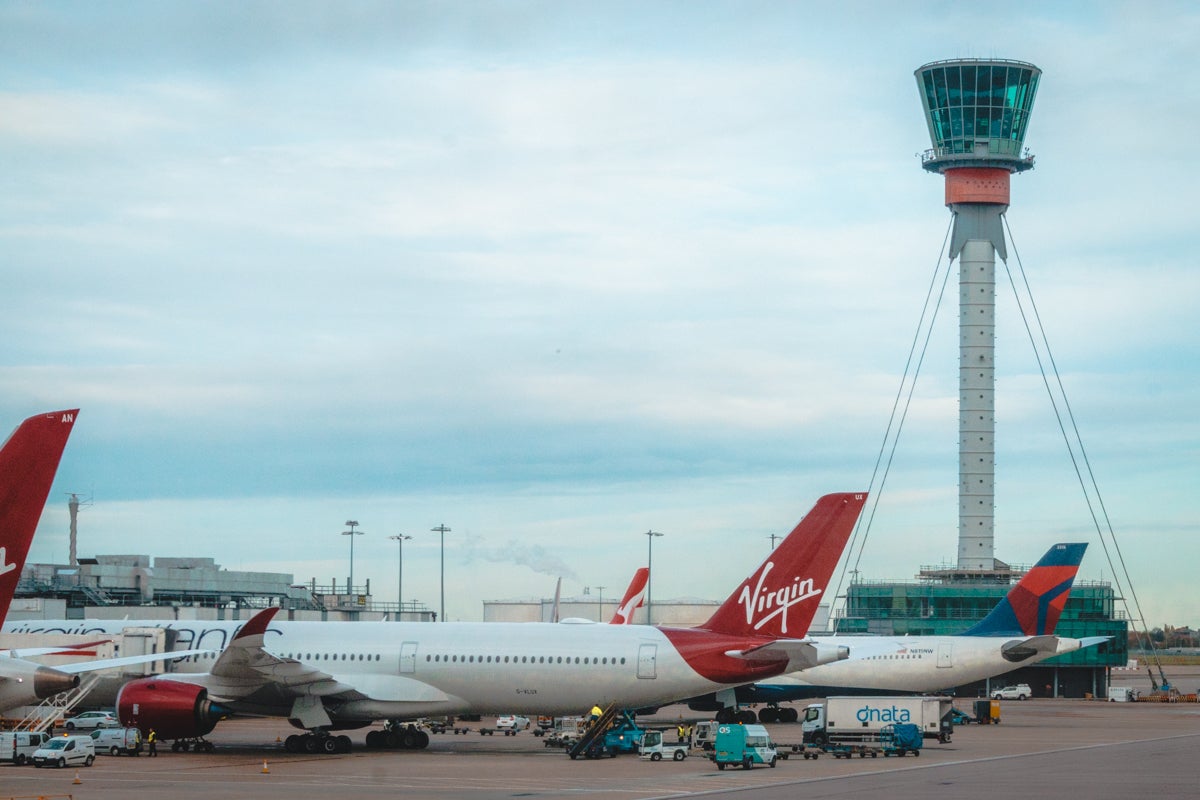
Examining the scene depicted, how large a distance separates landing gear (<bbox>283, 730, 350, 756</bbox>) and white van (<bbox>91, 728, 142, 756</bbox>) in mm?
4893

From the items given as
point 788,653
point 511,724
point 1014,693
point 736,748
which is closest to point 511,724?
point 511,724

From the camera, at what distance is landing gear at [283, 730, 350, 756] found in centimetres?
4947

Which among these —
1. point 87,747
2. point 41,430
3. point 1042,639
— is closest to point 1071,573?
point 1042,639

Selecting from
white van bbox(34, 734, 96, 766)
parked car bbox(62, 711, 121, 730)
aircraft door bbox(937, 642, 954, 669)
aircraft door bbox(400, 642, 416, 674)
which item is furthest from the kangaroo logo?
parked car bbox(62, 711, 121, 730)

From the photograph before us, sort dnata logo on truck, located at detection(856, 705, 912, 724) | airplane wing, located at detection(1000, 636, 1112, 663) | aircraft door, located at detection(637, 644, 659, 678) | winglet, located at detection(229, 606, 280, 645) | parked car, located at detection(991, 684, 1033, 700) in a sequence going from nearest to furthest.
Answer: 1. winglet, located at detection(229, 606, 280, 645)
2. aircraft door, located at detection(637, 644, 659, 678)
3. dnata logo on truck, located at detection(856, 705, 912, 724)
4. airplane wing, located at detection(1000, 636, 1112, 663)
5. parked car, located at detection(991, 684, 1033, 700)

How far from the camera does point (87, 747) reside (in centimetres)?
4328

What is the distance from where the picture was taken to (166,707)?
47.3 meters

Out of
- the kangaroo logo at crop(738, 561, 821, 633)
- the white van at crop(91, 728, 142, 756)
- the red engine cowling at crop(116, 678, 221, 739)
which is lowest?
the white van at crop(91, 728, 142, 756)

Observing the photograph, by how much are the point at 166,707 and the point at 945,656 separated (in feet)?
119

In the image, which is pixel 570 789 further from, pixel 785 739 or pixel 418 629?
pixel 785 739

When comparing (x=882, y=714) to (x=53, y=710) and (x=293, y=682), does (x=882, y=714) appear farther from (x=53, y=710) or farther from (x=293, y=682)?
(x=53, y=710)

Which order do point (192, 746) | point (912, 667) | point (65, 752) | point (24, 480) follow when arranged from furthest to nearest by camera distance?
1. point (912, 667)
2. point (192, 746)
3. point (65, 752)
4. point (24, 480)

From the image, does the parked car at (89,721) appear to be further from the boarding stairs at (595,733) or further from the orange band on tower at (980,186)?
the orange band on tower at (980,186)

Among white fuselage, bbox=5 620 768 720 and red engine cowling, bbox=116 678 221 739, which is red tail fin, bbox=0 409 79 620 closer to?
red engine cowling, bbox=116 678 221 739
